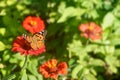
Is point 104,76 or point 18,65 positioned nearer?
point 18,65

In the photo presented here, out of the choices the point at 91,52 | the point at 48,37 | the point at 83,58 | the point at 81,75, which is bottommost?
the point at 81,75

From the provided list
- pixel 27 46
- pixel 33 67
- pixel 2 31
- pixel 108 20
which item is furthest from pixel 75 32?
pixel 27 46

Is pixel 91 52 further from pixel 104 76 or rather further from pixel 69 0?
pixel 69 0

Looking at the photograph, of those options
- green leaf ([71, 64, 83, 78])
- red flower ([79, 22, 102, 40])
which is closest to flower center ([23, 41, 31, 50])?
green leaf ([71, 64, 83, 78])

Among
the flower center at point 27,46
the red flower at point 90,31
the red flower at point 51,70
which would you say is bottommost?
the red flower at point 51,70

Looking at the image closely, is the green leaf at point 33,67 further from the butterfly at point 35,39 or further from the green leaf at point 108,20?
the green leaf at point 108,20

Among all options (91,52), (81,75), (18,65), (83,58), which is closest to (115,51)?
(91,52)

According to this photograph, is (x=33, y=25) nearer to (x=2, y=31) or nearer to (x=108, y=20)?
(x=2, y=31)

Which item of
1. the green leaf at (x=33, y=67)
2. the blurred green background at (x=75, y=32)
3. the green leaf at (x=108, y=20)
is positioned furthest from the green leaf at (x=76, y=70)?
the green leaf at (x=108, y=20)
